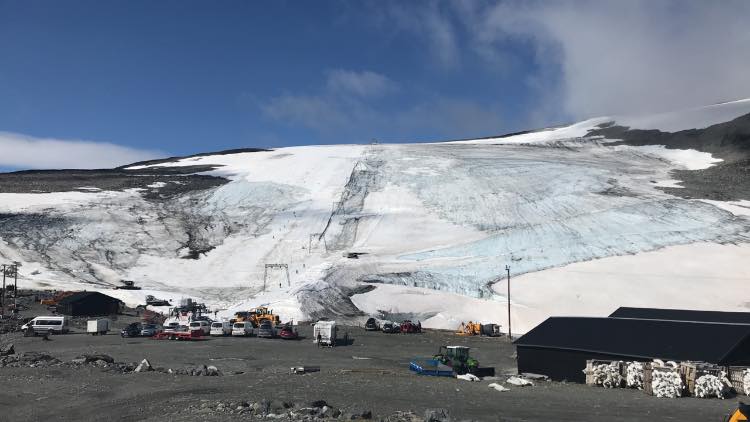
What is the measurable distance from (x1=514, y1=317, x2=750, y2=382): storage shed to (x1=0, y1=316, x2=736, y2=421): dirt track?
1.61 m

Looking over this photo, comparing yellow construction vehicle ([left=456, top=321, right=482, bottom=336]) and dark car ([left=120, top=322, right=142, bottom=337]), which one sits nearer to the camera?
dark car ([left=120, top=322, right=142, bottom=337])

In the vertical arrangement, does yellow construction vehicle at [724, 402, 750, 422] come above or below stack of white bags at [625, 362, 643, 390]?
above

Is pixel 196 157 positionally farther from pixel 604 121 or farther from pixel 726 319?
pixel 726 319

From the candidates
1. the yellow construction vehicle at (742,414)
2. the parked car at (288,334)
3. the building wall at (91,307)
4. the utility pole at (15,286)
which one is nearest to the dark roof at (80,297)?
the building wall at (91,307)

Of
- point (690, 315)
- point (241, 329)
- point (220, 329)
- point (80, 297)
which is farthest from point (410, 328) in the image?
point (80, 297)

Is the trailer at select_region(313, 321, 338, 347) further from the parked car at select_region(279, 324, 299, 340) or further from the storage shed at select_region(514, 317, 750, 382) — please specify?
the storage shed at select_region(514, 317, 750, 382)

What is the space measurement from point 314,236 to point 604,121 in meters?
79.5

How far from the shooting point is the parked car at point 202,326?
4262cm

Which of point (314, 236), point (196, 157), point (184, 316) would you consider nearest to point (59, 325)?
point (184, 316)

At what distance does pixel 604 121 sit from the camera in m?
130

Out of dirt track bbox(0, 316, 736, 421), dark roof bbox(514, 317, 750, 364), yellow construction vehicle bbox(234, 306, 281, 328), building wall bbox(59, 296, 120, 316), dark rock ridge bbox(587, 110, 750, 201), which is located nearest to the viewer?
dirt track bbox(0, 316, 736, 421)

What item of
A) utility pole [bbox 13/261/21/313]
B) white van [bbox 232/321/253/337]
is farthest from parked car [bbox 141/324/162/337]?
utility pole [bbox 13/261/21/313]

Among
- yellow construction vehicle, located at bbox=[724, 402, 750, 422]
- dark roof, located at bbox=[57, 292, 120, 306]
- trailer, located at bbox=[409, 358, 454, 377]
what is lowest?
trailer, located at bbox=[409, 358, 454, 377]

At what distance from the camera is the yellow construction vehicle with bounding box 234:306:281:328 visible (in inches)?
1898
